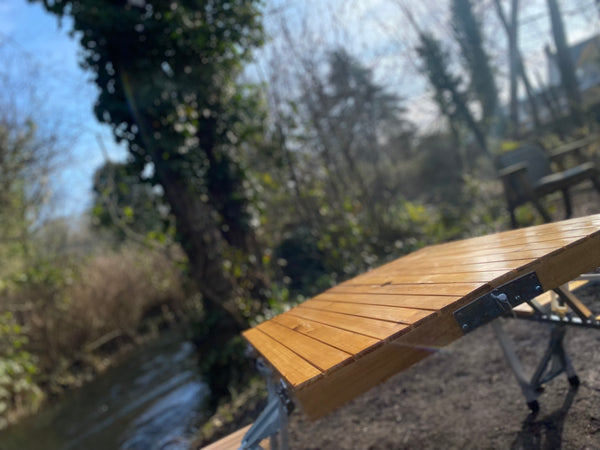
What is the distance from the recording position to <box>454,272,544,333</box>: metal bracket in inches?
44.6

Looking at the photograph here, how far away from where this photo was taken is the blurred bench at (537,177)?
450cm

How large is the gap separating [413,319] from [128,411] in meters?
4.90

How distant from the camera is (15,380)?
6.21 meters

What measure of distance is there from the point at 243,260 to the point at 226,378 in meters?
1.16

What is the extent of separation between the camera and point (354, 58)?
6438mm

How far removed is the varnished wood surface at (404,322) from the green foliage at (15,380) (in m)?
5.79

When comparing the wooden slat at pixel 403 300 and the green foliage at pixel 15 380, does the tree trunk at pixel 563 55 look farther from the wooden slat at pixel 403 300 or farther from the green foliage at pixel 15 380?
the green foliage at pixel 15 380

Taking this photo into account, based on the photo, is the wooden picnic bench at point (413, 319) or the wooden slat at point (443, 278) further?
the wooden slat at point (443, 278)

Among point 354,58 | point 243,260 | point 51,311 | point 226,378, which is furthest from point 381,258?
point 51,311

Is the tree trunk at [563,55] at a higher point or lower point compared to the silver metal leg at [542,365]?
higher

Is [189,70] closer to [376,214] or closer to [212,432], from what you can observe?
[376,214]

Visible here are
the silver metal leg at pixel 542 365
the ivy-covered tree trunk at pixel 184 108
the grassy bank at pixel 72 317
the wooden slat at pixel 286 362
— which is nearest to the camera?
the wooden slat at pixel 286 362

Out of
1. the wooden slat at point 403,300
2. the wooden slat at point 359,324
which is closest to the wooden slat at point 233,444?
the wooden slat at point 359,324

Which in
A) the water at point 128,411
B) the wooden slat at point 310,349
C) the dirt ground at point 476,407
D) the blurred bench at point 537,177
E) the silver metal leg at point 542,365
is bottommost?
the water at point 128,411
